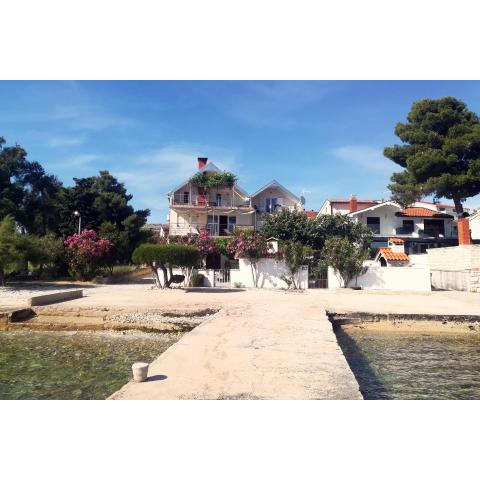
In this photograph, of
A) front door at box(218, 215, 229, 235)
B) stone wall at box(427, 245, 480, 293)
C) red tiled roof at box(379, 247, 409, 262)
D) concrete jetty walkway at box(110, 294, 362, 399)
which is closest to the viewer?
concrete jetty walkway at box(110, 294, 362, 399)

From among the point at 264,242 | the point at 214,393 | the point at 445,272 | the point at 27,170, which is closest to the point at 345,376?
the point at 214,393

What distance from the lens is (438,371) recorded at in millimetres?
8320

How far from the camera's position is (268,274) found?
23.9 m

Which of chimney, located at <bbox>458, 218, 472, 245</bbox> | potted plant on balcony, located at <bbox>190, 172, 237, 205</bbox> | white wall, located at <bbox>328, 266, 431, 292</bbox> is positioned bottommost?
white wall, located at <bbox>328, 266, 431, 292</bbox>

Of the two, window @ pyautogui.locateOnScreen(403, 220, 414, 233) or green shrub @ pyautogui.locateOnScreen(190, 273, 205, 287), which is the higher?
window @ pyautogui.locateOnScreen(403, 220, 414, 233)

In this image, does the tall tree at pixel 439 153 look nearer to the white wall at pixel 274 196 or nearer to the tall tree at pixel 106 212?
the white wall at pixel 274 196

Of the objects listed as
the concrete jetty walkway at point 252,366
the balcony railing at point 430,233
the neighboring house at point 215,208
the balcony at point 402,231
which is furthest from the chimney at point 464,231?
the concrete jetty walkway at point 252,366

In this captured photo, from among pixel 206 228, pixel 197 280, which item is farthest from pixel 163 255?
pixel 206 228

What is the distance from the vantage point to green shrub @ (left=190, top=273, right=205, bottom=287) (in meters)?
24.1

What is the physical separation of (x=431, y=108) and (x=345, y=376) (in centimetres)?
3741

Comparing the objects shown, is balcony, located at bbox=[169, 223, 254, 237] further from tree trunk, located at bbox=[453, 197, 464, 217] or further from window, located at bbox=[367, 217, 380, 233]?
tree trunk, located at bbox=[453, 197, 464, 217]

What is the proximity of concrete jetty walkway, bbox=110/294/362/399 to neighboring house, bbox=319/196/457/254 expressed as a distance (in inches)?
1136

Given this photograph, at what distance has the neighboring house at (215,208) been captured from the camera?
37.4 metres

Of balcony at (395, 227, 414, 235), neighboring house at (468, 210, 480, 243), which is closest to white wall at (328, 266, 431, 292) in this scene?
balcony at (395, 227, 414, 235)
